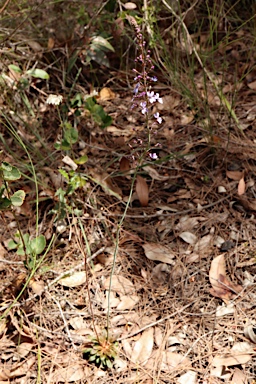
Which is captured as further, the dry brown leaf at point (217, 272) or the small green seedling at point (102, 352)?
the dry brown leaf at point (217, 272)

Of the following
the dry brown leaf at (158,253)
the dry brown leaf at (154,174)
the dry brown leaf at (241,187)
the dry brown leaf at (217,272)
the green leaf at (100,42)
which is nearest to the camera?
the dry brown leaf at (217,272)

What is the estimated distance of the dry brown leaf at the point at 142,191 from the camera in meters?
2.20

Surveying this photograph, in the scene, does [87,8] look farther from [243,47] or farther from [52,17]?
[243,47]

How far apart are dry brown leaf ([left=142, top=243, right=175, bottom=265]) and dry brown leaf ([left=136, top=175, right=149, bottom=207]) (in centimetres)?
22

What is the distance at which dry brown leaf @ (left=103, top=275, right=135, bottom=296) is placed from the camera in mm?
1977

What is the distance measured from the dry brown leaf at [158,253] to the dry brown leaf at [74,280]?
29 centimetres

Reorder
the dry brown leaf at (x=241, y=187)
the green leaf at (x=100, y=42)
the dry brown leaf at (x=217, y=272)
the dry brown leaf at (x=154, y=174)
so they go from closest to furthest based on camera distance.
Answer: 1. the dry brown leaf at (x=217, y=272)
2. the dry brown leaf at (x=241, y=187)
3. the dry brown leaf at (x=154, y=174)
4. the green leaf at (x=100, y=42)

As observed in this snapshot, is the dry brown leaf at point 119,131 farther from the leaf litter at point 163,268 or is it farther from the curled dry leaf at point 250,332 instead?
the curled dry leaf at point 250,332

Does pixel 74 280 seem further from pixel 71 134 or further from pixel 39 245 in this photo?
pixel 71 134

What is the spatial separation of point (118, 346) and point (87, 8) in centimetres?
185

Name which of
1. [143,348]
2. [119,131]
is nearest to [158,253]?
[143,348]

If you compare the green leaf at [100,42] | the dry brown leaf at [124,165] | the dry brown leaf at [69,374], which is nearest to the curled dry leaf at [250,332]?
the dry brown leaf at [69,374]

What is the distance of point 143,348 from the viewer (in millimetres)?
1806

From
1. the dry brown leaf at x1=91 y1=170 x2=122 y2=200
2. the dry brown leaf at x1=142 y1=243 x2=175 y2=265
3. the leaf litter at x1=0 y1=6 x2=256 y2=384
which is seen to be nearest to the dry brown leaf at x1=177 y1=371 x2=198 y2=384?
the leaf litter at x1=0 y1=6 x2=256 y2=384
